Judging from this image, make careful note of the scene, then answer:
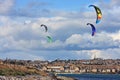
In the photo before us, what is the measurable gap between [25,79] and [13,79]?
5.38 meters

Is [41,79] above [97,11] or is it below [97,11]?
below

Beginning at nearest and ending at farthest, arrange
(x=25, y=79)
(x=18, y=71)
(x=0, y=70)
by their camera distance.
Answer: (x=25, y=79)
(x=0, y=70)
(x=18, y=71)

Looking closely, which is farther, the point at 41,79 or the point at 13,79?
the point at 41,79

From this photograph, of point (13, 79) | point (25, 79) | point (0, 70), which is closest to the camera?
point (13, 79)

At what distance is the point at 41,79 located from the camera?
79562mm

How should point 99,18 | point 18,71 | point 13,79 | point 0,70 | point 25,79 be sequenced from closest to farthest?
point 99,18 → point 13,79 → point 25,79 → point 0,70 → point 18,71

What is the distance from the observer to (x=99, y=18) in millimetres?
58844

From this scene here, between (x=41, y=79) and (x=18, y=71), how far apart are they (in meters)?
5.88

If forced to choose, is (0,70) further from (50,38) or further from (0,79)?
(0,79)

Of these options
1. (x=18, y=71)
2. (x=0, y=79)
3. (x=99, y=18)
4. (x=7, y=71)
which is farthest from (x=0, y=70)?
(x=99, y=18)

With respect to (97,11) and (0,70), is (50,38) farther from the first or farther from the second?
(97,11)

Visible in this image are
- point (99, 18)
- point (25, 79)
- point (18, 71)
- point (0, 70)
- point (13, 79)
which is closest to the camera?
point (99, 18)

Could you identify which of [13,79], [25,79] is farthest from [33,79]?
[13,79]

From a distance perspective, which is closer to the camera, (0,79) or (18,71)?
(0,79)
